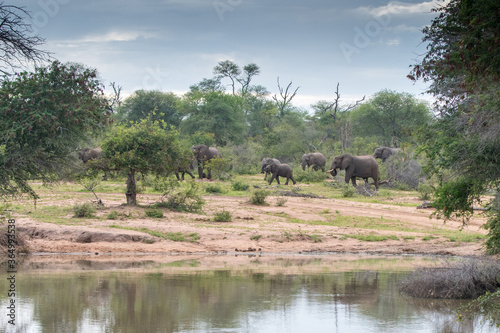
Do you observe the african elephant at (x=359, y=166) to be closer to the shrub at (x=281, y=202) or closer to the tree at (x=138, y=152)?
the shrub at (x=281, y=202)

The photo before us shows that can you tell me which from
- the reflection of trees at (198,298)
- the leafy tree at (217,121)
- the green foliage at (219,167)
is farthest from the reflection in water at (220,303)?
the leafy tree at (217,121)

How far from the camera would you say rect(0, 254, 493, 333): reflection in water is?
974 centimetres

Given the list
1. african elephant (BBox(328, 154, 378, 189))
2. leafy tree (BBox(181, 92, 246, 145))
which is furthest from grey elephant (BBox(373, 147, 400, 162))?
leafy tree (BBox(181, 92, 246, 145))

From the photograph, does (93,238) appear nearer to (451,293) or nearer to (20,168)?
(20,168)

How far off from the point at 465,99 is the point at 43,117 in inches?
370

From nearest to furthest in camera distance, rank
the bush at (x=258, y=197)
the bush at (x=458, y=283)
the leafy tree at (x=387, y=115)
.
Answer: the bush at (x=458, y=283), the bush at (x=258, y=197), the leafy tree at (x=387, y=115)

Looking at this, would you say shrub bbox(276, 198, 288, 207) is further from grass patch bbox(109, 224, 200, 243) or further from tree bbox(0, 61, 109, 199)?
tree bbox(0, 61, 109, 199)

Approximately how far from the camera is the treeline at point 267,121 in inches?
1988

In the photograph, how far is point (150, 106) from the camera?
5972 centimetres

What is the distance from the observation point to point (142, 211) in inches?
813

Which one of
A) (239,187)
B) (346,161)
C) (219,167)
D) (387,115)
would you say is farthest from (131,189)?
(387,115)

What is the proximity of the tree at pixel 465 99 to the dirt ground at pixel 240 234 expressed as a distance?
4970mm

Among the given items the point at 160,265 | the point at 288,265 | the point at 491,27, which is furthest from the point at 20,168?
the point at 491,27

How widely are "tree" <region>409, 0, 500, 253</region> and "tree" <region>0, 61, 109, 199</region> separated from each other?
328 inches
